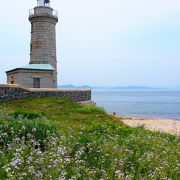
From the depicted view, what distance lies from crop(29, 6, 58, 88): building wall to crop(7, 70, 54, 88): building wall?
6.79 feet

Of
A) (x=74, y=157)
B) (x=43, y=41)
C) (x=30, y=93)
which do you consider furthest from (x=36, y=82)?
(x=74, y=157)

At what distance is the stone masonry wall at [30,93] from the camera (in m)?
23.5

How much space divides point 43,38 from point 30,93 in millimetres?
12048

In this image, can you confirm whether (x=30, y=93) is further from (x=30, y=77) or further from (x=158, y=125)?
(x=158, y=125)

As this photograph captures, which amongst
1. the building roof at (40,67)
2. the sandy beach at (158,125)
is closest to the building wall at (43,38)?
the building roof at (40,67)

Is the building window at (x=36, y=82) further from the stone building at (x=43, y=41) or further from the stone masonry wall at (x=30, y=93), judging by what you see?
the stone masonry wall at (x=30, y=93)

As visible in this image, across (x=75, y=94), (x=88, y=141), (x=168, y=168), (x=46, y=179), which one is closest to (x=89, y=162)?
(x=88, y=141)

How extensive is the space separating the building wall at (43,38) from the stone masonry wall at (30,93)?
4.65 m

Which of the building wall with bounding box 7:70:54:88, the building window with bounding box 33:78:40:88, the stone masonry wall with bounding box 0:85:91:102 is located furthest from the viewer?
the building window with bounding box 33:78:40:88

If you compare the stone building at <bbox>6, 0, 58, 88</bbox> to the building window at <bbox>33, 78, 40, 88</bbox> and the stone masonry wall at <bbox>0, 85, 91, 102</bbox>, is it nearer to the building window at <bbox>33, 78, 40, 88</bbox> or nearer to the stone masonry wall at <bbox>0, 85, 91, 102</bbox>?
the building window at <bbox>33, 78, 40, 88</bbox>

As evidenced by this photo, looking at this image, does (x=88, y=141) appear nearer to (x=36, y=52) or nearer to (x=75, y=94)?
(x=75, y=94)

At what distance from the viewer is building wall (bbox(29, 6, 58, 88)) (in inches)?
1430

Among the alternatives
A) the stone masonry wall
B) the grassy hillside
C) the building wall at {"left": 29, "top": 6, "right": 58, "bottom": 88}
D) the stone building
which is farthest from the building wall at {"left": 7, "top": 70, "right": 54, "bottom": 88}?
the grassy hillside

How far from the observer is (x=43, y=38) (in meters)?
36.2
